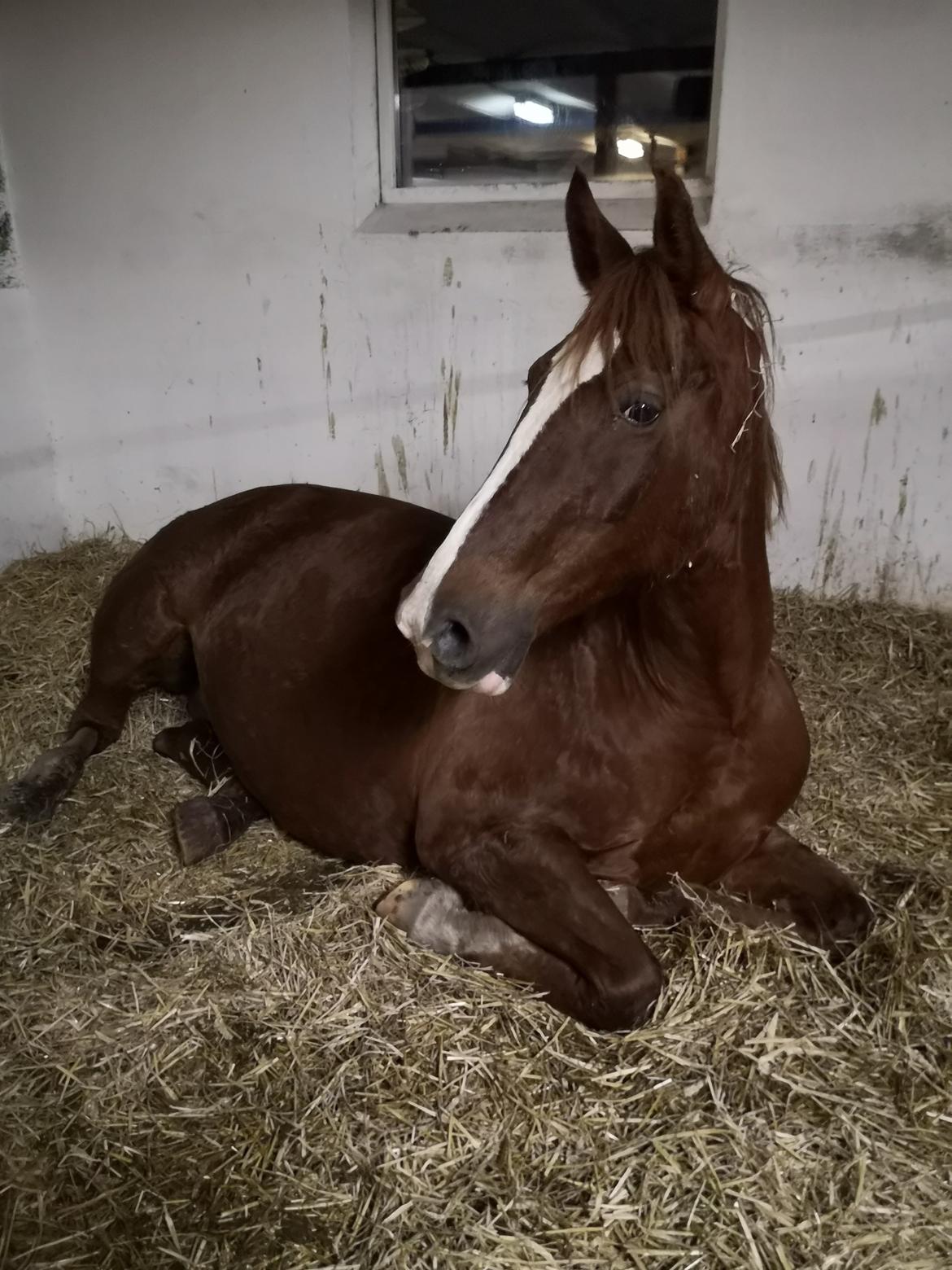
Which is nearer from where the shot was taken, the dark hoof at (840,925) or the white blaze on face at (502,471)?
the white blaze on face at (502,471)

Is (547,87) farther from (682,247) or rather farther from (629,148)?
(682,247)

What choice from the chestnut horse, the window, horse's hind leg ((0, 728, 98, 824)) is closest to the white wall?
the window

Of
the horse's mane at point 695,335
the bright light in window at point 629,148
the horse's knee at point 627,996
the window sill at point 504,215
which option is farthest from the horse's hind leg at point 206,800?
the bright light in window at point 629,148

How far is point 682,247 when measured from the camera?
1.30 meters

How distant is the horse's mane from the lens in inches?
51.4

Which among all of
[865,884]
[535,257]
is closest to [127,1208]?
[865,884]

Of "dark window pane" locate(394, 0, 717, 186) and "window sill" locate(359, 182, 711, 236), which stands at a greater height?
"dark window pane" locate(394, 0, 717, 186)

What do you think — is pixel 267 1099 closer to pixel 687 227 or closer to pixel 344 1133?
pixel 344 1133

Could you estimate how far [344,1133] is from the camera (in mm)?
1450

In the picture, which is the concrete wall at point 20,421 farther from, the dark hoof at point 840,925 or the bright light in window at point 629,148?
the dark hoof at point 840,925

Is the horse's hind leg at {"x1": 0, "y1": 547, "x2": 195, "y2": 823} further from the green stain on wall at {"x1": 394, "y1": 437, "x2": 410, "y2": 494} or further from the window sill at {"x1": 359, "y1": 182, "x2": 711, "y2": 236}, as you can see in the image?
the window sill at {"x1": 359, "y1": 182, "x2": 711, "y2": 236}

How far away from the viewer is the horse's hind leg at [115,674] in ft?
8.32

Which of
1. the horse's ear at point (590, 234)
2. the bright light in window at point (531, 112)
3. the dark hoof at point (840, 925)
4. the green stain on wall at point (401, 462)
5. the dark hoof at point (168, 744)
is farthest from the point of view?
the green stain on wall at point (401, 462)

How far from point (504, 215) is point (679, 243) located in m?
2.22
